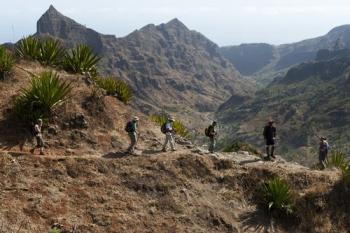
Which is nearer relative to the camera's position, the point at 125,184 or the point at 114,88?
the point at 125,184

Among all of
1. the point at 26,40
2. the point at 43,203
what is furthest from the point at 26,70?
the point at 43,203

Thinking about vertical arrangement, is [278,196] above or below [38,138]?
below

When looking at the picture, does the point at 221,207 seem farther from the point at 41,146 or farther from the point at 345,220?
the point at 41,146

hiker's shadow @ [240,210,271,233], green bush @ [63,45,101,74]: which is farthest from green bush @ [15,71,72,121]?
hiker's shadow @ [240,210,271,233]

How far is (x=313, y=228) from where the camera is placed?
678 inches

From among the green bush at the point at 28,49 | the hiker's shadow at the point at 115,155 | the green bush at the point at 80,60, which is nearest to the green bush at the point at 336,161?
the hiker's shadow at the point at 115,155

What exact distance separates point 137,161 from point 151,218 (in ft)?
8.48

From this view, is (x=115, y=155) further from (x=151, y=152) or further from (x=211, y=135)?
(x=211, y=135)

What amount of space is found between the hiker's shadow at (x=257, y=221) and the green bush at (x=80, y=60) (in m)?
9.55

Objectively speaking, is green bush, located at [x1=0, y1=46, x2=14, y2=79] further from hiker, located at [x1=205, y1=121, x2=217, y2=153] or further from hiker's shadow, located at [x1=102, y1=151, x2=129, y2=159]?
hiker, located at [x1=205, y1=121, x2=217, y2=153]

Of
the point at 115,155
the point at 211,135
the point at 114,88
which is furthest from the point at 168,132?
the point at 114,88

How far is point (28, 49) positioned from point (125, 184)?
9013mm

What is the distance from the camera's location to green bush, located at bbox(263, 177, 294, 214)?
17.0m

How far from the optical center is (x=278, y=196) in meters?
17.2
